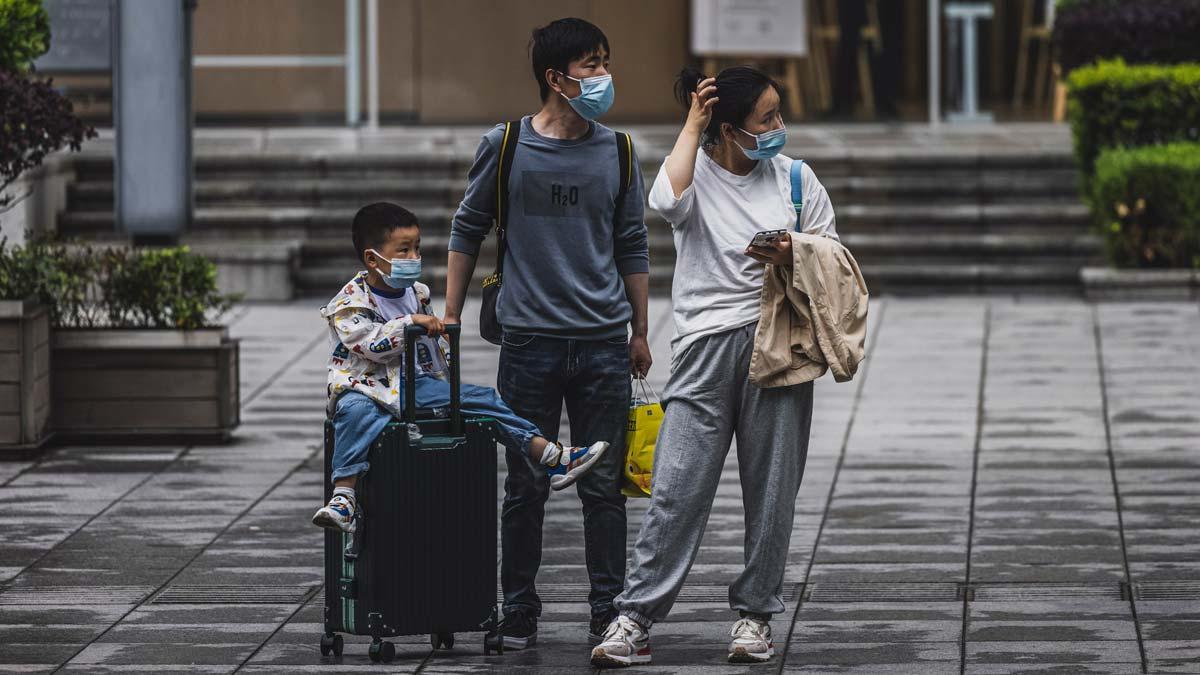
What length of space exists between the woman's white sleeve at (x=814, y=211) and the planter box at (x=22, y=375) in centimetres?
449

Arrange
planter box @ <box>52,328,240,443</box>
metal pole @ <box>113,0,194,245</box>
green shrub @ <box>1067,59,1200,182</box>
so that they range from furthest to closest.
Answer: green shrub @ <box>1067,59,1200,182</box>, metal pole @ <box>113,0,194,245</box>, planter box @ <box>52,328,240,443</box>

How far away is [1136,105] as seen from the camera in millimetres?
15445

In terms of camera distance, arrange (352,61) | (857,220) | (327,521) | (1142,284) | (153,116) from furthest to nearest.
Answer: (352,61) < (857,220) < (1142,284) < (153,116) < (327,521)

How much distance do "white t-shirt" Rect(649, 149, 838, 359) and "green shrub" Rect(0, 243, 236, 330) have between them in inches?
169

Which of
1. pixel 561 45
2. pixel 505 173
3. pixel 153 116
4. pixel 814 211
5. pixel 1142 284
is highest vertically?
pixel 561 45

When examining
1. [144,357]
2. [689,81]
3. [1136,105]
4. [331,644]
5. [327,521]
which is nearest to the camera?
[327,521]

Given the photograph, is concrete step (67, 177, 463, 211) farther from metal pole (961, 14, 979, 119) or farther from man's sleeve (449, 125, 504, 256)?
man's sleeve (449, 125, 504, 256)

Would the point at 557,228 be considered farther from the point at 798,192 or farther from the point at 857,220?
the point at 857,220

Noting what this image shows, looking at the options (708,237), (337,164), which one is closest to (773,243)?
(708,237)

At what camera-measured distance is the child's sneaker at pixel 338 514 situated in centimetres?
605

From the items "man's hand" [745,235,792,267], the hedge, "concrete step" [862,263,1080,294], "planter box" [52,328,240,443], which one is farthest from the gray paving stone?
the hedge

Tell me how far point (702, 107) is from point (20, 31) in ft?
14.9

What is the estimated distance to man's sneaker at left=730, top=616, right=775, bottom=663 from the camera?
6266 mm

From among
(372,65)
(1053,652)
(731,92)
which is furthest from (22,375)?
(372,65)
